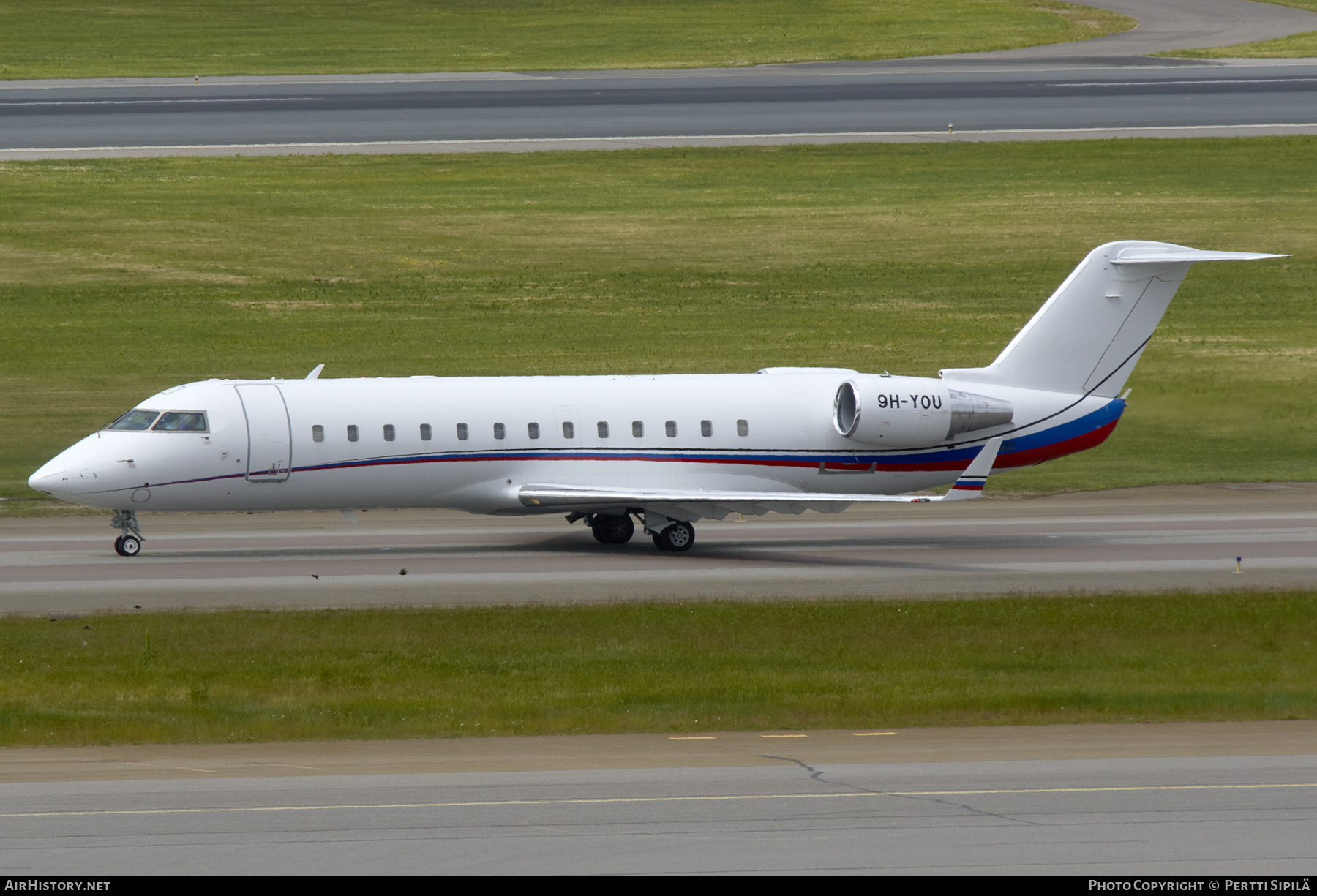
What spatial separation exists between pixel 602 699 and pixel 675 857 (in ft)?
22.5

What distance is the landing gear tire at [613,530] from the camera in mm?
33688

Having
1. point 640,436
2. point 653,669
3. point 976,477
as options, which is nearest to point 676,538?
point 640,436

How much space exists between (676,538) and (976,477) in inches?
231

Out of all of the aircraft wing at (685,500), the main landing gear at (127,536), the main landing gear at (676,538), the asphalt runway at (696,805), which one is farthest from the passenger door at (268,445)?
the asphalt runway at (696,805)

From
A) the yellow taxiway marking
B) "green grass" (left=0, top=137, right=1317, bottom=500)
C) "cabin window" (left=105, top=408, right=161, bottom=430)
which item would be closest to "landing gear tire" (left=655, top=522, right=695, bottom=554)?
"cabin window" (left=105, top=408, right=161, bottom=430)

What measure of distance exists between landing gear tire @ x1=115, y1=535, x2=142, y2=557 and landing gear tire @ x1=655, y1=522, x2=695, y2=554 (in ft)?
31.2

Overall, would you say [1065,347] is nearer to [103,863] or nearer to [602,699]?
[602,699]

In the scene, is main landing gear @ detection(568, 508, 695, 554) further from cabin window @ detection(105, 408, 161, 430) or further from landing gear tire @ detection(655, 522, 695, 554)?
cabin window @ detection(105, 408, 161, 430)

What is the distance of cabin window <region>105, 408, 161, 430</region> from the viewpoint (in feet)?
103

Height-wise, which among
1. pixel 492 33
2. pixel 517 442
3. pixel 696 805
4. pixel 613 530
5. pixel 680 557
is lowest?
pixel 696 805

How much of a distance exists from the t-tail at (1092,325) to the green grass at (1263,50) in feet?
167

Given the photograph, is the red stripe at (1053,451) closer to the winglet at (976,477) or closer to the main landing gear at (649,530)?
the winglet at (976,477)

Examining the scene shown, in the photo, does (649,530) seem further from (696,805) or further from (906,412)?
(696,805)

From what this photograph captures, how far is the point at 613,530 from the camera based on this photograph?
111ft
